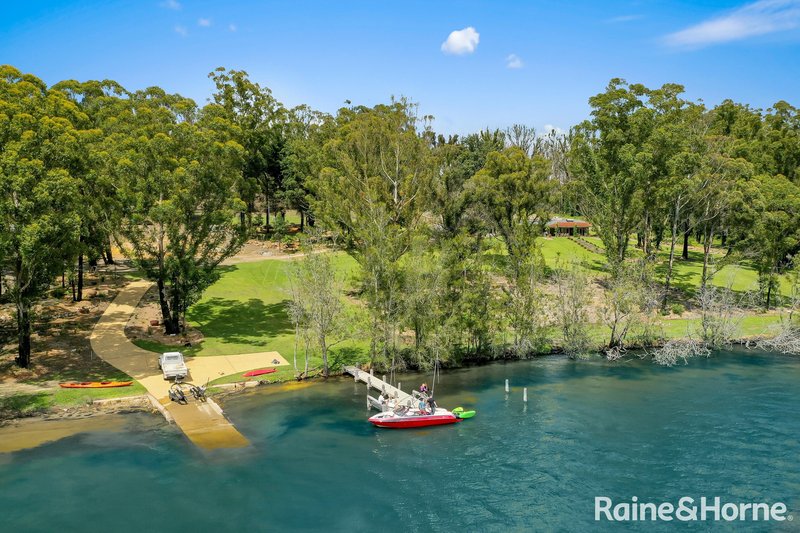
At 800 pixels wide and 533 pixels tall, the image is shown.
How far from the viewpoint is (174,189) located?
160 feet

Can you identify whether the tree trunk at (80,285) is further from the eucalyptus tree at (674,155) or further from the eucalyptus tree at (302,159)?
the eucalyptus tree at (674,155)

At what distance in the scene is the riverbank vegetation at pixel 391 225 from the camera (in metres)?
44.3

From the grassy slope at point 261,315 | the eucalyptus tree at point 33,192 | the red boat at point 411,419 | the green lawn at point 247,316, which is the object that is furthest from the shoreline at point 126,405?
the red boat at point 411,419

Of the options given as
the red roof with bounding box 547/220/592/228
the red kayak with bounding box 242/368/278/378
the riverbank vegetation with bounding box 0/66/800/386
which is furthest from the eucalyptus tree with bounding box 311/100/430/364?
the red roof with bounding box 547/220/592/228

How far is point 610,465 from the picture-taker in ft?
106

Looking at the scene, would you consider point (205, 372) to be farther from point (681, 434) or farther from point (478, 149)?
point (478, 149)

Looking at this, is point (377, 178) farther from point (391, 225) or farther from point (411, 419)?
point (411, 419)

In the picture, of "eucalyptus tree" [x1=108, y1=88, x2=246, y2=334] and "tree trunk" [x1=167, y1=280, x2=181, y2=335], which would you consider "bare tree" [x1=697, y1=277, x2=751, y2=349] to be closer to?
"eucalyptus tree" [x1=108, y1=88, x2=246, y2=334]

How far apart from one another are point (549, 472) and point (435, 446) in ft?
23.4

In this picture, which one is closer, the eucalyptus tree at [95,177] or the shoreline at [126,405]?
the shoreline at [126,405]

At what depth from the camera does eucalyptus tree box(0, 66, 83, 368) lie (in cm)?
3878

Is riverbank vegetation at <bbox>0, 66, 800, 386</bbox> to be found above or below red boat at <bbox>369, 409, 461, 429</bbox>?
above

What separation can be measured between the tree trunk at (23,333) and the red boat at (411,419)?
27108 millimetres

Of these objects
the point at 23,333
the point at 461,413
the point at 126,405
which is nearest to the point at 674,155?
the point at 461,413
